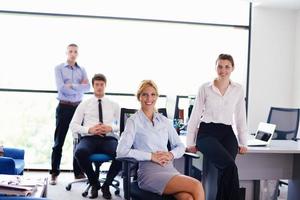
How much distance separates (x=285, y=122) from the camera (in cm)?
577

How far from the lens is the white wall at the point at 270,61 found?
6.68 m

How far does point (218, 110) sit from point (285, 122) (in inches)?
100

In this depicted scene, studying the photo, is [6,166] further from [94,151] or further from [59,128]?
[59,128]

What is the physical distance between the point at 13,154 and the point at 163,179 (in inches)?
83.0

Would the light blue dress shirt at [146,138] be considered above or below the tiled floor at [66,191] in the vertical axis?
above

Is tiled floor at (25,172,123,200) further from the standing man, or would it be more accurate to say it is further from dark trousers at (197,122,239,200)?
dark trousers at (197,122,239,200)

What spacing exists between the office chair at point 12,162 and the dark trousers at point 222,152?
1.68 meters

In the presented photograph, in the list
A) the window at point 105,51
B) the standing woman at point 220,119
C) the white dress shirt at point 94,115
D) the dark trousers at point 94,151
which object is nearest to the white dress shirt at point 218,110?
the standing woman at point 220,119

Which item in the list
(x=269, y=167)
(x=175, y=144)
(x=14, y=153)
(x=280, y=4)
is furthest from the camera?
(x=280, y=4)

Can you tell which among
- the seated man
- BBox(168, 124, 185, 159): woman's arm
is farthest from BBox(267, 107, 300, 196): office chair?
BBox(168, 124, 185, 159): woman's arm

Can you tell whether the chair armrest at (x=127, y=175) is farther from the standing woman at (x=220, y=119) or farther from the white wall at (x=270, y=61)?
the white wall at (x=270, y=61)

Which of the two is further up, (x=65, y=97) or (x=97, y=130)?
(x=65, y=97)

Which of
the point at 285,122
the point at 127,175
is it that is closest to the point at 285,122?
the point at 285,122

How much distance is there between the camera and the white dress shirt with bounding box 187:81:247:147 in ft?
11.8
